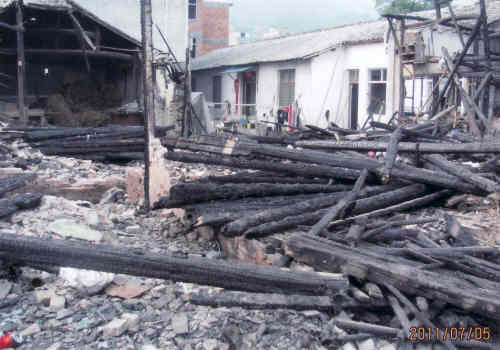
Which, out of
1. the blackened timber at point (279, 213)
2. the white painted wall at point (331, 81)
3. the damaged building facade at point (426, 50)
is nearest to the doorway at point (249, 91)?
the white painted wall at point (331, 81)

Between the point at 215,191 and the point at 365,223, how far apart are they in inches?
70.4

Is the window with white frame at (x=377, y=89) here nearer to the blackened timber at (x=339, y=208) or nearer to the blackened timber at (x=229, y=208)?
the blackened timber at (x=339, y=208)

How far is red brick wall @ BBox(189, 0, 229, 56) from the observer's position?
118 feet

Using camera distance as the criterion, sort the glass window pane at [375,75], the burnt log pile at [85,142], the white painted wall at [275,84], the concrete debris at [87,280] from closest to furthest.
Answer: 1. the concrete debris at [87,280]
2. the burnt log pile at [85,142]
3. the glass window pane at [375,75]
4. the white painted wall at [275,84]

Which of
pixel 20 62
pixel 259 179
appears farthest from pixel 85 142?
pixel 20 62

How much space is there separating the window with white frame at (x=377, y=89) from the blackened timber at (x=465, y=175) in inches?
450

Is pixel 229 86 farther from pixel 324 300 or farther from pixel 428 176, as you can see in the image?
pixel 324 300

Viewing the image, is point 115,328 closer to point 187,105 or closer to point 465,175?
point 465,175

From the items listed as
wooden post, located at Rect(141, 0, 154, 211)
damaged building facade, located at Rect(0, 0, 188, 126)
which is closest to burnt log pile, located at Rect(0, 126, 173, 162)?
wooden post, located at Rect(141, 0, 154, 211)

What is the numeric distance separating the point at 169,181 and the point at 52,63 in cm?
1470

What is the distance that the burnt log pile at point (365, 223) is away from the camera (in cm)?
335

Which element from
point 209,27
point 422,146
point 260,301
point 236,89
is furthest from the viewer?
point 209,27

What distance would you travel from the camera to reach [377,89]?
18.4m

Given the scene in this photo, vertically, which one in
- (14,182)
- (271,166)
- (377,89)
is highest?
(377,89)
